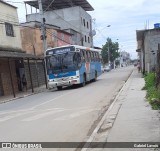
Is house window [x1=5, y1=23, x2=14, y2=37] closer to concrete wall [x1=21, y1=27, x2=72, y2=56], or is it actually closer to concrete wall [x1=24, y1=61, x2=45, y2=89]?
concrete wall [x1=24, y1=61, x2=45, y2=89]

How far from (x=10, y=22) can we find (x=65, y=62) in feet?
27.6

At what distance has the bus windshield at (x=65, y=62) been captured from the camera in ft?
85.7

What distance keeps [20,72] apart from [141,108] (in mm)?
22627

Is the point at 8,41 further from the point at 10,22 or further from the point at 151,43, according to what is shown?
the point at 151,43

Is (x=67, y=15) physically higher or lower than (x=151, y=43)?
higher

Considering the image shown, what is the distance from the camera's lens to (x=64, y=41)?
167 ft

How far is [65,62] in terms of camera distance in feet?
86.1

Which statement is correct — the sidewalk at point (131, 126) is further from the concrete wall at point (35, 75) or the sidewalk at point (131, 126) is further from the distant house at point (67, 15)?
the distant house at point (67, 15)

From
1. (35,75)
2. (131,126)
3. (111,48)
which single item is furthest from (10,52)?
(111,48)

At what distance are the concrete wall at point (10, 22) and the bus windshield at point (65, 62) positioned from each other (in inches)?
212

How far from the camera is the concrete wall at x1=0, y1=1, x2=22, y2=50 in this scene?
29469 mm

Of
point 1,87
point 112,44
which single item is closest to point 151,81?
point 1,87

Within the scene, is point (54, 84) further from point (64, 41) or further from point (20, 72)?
point (64, 41)

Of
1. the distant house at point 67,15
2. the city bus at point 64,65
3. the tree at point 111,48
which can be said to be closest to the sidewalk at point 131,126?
the city bus at point 64,65
